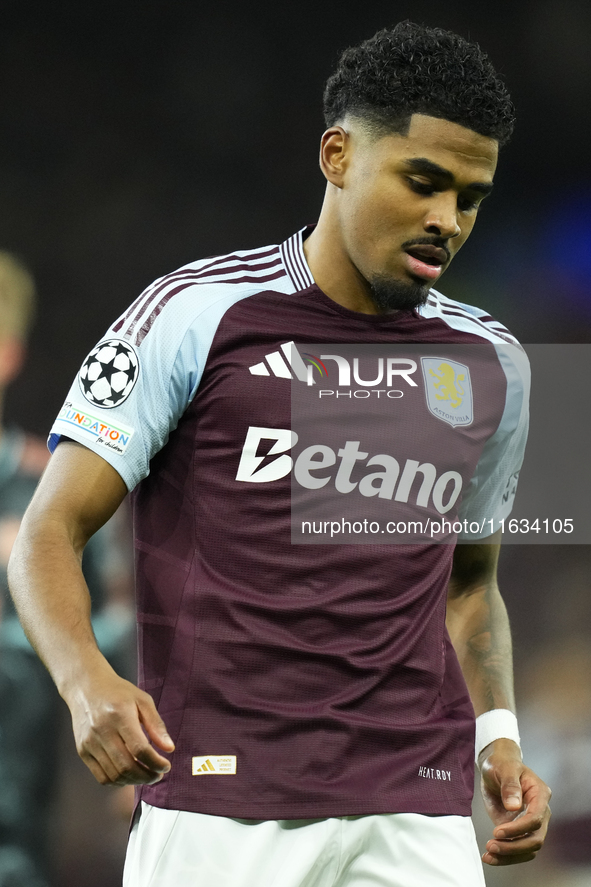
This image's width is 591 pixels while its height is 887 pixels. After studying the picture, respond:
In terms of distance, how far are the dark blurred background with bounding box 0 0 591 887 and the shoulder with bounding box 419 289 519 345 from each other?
39.0 inches

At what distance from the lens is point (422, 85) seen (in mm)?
1321

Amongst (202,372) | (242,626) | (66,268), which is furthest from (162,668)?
→ (66,268)

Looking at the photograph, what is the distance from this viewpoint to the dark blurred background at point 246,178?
2.39 meters

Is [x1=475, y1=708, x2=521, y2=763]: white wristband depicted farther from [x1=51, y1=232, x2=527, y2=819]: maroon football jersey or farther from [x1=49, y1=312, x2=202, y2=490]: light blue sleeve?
[x1=49, y1=312, x2=202, y2=490]: light blue sleeve

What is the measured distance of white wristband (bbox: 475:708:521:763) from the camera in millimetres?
1375

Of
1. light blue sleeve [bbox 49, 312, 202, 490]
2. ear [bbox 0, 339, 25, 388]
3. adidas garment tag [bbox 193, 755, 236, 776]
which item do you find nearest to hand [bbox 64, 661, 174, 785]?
adidas garment tag [bbox 193, 755, 236, 776]

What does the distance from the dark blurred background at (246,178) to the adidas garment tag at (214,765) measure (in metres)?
1.27

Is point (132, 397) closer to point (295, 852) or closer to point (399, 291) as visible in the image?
point (399, 291)

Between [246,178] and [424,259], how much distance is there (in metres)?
1.29

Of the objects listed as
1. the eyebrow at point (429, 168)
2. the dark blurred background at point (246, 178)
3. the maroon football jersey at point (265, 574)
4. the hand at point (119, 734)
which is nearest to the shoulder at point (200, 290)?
the maroon football jersey at point (265, 574)

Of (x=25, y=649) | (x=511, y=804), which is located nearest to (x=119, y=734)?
(x=511, y=804)

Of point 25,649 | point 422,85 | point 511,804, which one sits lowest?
point 25,649

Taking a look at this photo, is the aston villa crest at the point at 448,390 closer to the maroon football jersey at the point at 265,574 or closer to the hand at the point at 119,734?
the maroon football jersey at the point at 265,574

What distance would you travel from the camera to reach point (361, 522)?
1235 millimetres
